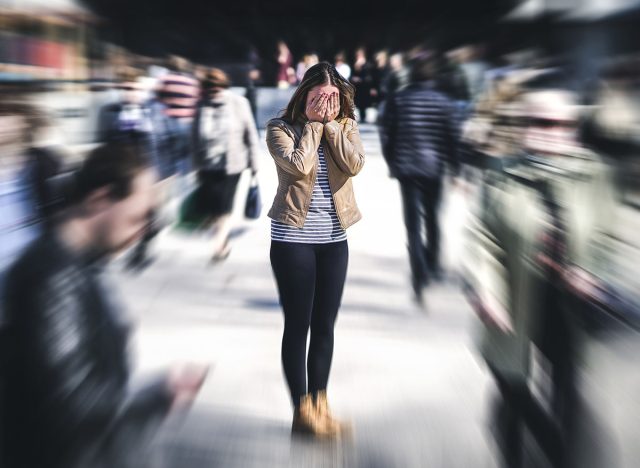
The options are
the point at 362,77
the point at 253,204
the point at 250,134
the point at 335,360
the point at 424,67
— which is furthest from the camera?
the point at 362,77

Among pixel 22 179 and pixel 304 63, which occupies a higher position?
pixel 304 63

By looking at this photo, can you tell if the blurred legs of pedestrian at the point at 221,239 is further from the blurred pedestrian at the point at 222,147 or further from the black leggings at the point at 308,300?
the black leggings at the point at 308,300

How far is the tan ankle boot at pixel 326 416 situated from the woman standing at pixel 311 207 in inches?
0.7

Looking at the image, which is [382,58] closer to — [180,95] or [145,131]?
[180,95]

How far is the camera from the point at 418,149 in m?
4.31

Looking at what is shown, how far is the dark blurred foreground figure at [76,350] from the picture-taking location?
2033mm

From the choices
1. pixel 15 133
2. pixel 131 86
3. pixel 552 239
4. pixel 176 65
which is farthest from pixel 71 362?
pixel 176 65

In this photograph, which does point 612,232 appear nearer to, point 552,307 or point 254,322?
point 552,307

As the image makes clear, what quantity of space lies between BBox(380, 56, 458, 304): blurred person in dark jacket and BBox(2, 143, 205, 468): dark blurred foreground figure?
208cm

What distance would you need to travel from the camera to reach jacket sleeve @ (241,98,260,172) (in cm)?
511

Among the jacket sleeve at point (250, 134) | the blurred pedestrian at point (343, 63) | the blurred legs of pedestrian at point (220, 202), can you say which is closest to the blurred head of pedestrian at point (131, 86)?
the blurred legs of pedestrian at point (220, 202)

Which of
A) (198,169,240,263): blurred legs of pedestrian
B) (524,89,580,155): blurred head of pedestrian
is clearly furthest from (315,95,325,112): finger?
(198,169,240,263): blurred legs of pedestrian

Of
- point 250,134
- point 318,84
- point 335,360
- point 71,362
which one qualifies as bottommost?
point 335,360

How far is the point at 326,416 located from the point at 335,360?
0.87m
